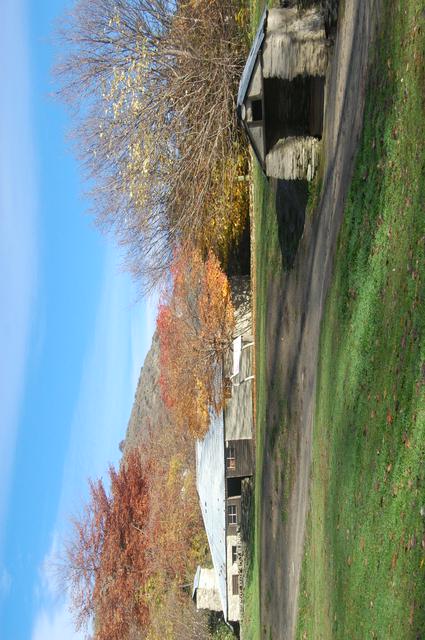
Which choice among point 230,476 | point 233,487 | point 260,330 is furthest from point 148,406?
point 260,330

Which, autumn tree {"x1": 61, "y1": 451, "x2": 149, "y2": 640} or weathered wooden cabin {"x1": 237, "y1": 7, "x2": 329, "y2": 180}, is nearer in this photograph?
weathered wooden cabin {"x1": 237, "y1": 7, "x2": 329, "y2": 180}

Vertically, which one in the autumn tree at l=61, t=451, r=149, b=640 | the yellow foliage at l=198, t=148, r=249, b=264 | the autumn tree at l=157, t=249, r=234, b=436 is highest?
the yellow foliage at l=198, t=148, r=249, b=264

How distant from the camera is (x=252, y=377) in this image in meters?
20.7

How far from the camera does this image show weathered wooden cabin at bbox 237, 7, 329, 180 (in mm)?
11570

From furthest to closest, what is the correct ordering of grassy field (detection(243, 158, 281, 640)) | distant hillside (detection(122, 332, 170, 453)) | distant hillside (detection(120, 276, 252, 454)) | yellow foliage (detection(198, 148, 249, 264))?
distant hillside (detection(122, 332, 170, 453)) → distant hillside (detection(120, 276, 252, 454)) → yellow foliage (detection(198, 148, 249, 264)) → grassy field (detection(243, 158, 281, 640))

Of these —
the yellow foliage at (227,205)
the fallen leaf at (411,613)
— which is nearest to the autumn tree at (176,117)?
the yellow foliage at (227,205)

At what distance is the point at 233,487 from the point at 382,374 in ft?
42.8

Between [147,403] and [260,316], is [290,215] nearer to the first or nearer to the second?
[260,316]

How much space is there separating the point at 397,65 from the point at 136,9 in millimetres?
15222

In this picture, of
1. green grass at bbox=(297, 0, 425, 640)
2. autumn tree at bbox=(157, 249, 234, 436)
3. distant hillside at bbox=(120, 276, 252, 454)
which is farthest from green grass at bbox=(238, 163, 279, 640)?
distant hillside at bbox=(120, 276, 252, 454)

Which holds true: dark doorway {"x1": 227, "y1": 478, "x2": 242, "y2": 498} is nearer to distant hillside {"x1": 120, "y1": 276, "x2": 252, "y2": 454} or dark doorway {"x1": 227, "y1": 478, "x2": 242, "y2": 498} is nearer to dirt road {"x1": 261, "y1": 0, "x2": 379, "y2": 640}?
dirt road {"x1": 261, "y1": 0, "x2": 379, "y2": 640}

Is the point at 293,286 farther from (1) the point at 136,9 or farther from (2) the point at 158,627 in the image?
(2) the point at 158,627

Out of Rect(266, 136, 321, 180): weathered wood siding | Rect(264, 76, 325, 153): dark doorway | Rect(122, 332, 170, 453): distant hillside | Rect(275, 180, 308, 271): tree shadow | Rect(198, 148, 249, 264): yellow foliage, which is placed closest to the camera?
Rect(264, 76, 325, 153): dark doorway

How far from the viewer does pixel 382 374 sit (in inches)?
328
